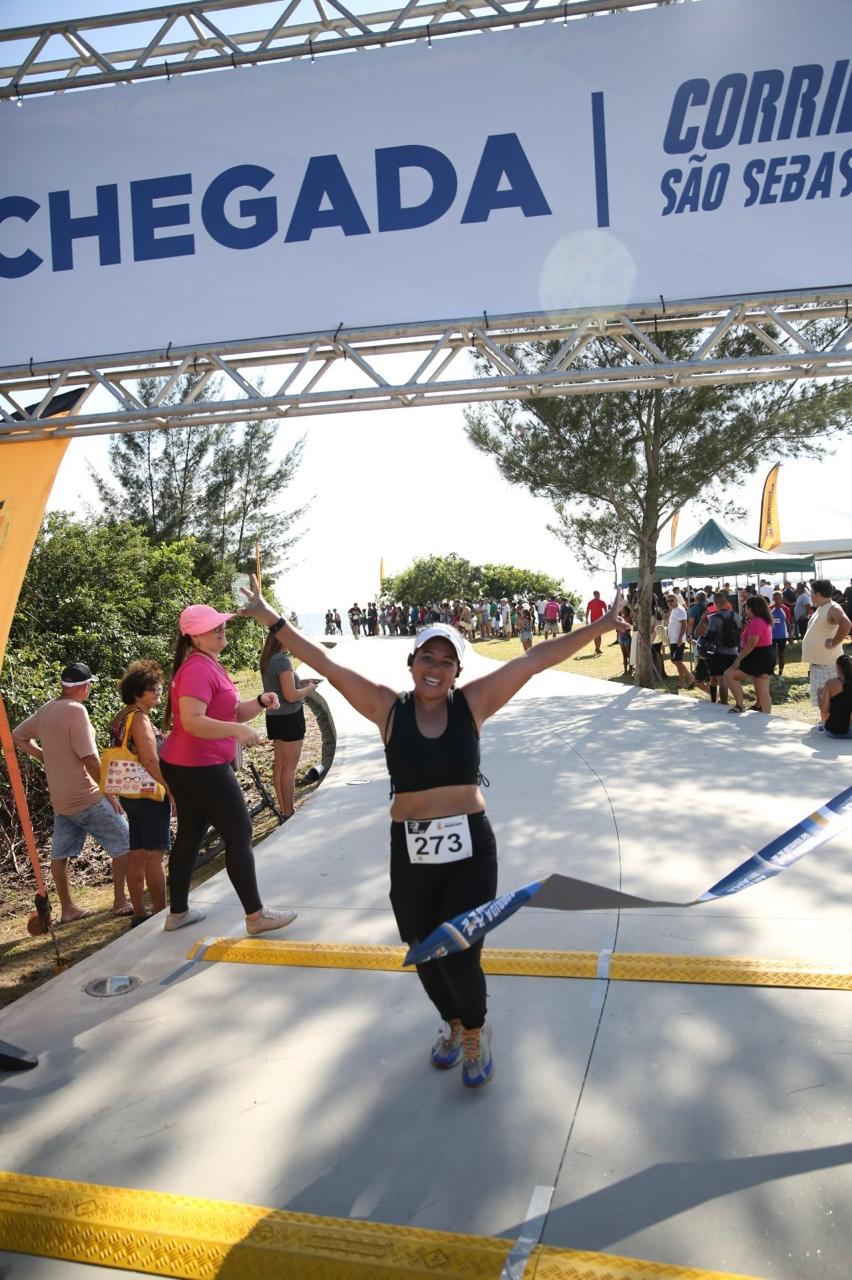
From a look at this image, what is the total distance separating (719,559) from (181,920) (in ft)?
64.4

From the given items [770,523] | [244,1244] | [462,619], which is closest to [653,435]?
[770,523]

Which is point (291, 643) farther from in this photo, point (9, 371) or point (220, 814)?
point (9, 371)

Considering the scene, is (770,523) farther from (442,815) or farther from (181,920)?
(442,815)

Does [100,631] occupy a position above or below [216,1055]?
above

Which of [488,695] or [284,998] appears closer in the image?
[488,695]

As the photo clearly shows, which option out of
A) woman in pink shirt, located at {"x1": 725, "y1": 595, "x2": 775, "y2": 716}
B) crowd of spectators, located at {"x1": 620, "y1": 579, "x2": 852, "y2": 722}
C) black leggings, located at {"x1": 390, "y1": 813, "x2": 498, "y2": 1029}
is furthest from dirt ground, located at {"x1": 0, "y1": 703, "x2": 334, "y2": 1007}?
woman in pink shirt, located at {"x1": 725, "y1": 595, "x2": 775, "y2": 716}

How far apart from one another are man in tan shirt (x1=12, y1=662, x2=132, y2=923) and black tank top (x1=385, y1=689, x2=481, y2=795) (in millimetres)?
3059

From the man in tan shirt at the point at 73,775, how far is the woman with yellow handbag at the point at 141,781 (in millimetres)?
214

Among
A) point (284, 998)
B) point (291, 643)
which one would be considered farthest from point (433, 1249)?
point (291, 643)

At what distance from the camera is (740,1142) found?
2.91 metres

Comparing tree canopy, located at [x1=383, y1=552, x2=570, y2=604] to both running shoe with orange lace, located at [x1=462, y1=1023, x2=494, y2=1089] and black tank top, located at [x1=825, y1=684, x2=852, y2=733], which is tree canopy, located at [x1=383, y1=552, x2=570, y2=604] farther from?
running shoe with orange lace, located at [x1=462, y1=1023, x2=494, y2=1089]

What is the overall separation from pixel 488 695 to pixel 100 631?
9.04 meters

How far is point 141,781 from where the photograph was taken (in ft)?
17.9

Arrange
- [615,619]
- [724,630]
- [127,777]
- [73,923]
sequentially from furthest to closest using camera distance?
[724,630], [73,923], [127,777], [615,619]
